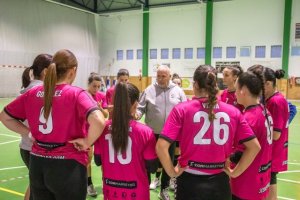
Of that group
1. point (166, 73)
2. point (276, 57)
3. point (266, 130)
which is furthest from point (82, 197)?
point (276, 57)

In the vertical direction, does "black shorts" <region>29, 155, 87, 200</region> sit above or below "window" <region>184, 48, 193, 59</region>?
below

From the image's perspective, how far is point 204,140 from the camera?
97.9 inches

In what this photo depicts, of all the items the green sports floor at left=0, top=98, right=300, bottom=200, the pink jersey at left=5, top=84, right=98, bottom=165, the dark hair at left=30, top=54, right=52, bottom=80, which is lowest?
the green sports floor at left=0, top=98, right=300, bottom=200

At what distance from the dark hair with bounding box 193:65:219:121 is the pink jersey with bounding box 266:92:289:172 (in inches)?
42.5

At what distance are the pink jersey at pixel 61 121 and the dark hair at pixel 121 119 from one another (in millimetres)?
193

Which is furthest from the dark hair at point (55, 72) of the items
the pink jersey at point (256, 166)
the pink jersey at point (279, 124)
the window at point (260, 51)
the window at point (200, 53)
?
the window at point (200, 53)

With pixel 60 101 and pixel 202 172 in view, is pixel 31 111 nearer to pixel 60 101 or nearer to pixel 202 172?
pixel 60 101

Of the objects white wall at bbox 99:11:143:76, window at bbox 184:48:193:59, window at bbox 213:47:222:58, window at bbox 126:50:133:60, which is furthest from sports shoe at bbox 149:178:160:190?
window at bbox 126:50:133:60

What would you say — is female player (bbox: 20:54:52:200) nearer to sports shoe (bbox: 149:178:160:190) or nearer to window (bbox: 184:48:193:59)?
sports shoe (bbox: 149:178:160:190)

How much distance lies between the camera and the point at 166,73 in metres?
4.82

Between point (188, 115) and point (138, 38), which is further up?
point (138, 38)

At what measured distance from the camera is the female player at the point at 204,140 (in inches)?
98.2

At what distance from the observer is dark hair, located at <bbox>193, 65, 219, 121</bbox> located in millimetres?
2521

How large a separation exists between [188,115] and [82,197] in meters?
1.05
